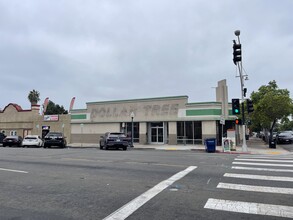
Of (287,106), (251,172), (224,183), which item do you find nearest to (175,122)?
(287,106)

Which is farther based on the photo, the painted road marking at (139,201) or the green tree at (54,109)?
the green tree at (54,109)

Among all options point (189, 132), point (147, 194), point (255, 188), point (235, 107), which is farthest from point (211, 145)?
point (147, 194)

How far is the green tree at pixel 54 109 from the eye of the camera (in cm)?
7769

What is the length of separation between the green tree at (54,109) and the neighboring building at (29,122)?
110 feet

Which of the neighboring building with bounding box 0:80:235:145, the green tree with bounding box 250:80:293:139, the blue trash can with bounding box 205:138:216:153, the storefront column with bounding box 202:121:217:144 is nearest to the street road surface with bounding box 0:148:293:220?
the blue trash can with bounding box 205:138:216:153

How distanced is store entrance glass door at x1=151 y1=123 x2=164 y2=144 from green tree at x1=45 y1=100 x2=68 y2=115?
52.8 meters

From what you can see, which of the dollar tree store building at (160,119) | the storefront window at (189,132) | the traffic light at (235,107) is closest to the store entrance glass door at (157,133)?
the dollar tree store building at (160,119)

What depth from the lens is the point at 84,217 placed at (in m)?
4.90

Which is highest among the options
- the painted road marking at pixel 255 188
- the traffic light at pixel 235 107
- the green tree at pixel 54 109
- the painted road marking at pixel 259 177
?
the green tree at pixel 54 109

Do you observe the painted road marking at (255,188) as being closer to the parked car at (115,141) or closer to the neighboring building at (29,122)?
the parked car at (115,141)

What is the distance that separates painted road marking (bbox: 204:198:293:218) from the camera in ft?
16.7

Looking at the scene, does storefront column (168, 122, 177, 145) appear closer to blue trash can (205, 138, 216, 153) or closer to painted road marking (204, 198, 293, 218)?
blue trash can (205, 138, 216, 153)

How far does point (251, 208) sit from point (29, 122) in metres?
40.9

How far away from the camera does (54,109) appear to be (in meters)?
79.8
